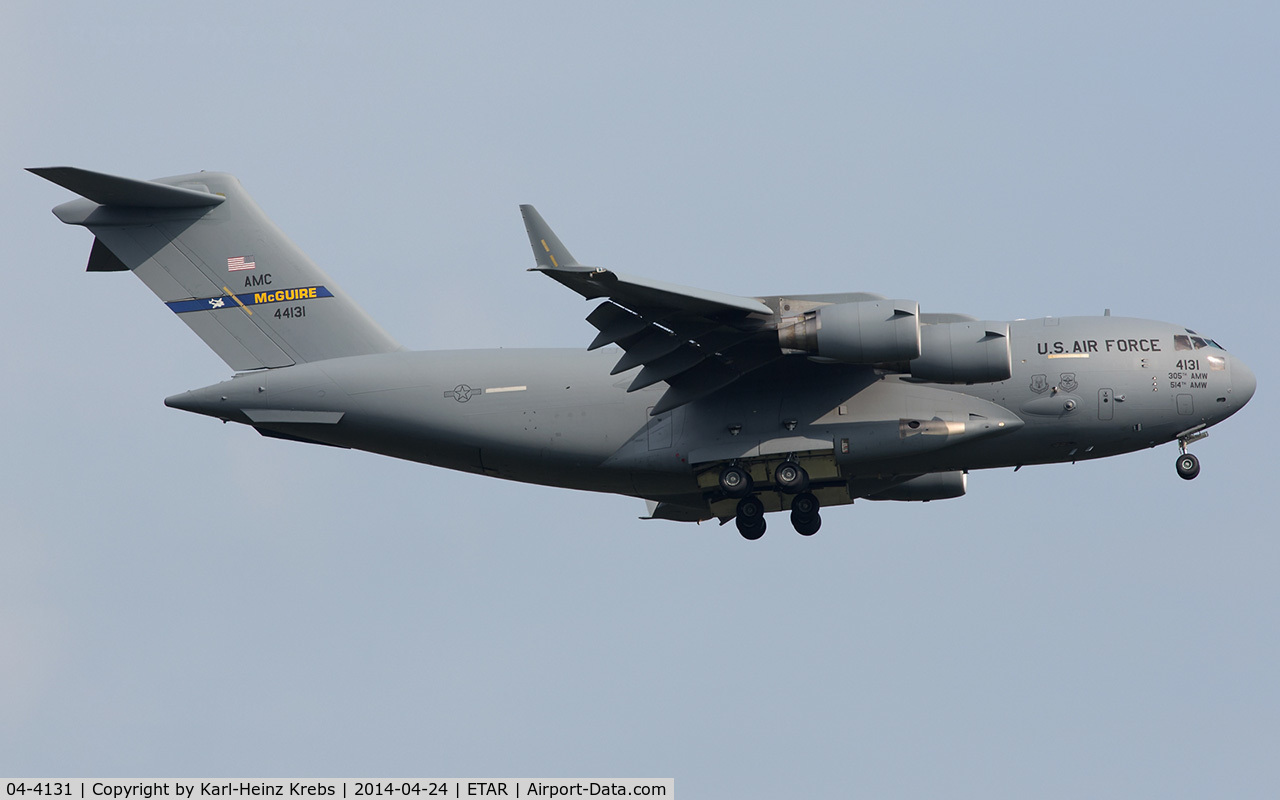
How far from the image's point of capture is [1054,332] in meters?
18.8

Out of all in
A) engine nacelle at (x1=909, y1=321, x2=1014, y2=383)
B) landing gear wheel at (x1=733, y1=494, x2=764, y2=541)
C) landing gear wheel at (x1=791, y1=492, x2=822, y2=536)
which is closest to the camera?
engine nacelle at (x1=909, y1=321, x2=1014, y2=383)

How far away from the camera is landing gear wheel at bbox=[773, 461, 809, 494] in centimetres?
1883

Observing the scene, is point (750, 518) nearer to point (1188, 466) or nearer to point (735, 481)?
point (735, 481)

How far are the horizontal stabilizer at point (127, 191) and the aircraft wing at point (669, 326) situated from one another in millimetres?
6122

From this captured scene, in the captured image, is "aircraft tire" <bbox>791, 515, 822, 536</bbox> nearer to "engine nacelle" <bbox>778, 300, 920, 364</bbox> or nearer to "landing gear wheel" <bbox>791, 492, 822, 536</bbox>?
"landing gear wheel" <bbox>791, 492, 822, 536</bbox>

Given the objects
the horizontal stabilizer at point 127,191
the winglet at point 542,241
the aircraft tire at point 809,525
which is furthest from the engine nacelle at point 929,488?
the horizontal stabilizer at point 127,191

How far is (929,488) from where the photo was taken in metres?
21.4

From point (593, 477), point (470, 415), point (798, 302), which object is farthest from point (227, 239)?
point (798, 302)

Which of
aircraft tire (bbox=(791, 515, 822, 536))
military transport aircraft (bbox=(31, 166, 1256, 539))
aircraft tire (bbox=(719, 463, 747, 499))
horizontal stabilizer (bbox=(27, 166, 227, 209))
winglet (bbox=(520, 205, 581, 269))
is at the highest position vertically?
horizontal stabilizer (bbox=(27, 166, 227, 209))

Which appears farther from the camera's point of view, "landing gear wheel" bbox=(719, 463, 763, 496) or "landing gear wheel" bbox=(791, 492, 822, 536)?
"landing gear wheel" bbox=(791, 492, 822, 536)

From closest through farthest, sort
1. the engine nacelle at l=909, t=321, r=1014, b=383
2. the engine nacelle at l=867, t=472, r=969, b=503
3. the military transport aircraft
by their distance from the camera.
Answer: the engine nacelle at l=909, t=321, r=1014, b=383 < the military transport aircraft < the engine nacelle at l=867, t=472, r=969, b=503

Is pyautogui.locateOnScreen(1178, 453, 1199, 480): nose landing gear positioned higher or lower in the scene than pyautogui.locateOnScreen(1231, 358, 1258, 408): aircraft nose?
lower

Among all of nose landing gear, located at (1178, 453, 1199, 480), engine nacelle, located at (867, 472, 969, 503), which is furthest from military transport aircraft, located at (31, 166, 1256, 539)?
engine nacelle, located at (867, 472, 969, 503)

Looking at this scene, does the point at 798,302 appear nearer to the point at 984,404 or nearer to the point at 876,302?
the point at 876,302
